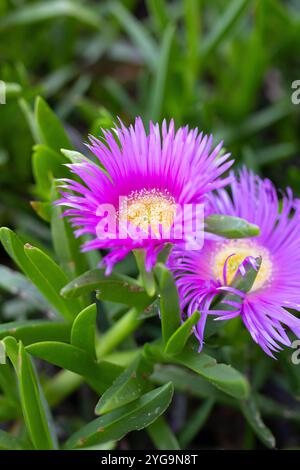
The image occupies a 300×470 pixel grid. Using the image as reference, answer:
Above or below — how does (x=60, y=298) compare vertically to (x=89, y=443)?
above

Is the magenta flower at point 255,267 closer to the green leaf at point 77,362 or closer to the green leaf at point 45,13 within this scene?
the green leaf at point 77,362

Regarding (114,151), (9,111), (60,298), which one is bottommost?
(60,298)

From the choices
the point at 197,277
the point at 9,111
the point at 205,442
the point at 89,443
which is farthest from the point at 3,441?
the point at 9,111

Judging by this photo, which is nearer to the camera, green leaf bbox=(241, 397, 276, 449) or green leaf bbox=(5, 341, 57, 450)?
green leaf bbox=(5, 341, 57, 450)

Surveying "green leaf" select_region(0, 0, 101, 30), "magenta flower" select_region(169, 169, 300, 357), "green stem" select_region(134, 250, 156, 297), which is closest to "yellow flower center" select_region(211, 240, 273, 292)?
"magenta flower" select_region(169, 169, 300, 357)

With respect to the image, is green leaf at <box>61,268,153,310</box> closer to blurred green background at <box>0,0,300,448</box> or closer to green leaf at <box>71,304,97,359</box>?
green leaf at <box>71,304,97,359</box>

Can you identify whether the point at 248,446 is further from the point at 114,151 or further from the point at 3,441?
the point at 114,151

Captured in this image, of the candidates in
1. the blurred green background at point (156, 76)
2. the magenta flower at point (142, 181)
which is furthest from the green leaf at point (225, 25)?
the magenta flower at point (142, 181)
